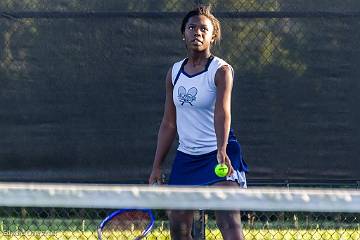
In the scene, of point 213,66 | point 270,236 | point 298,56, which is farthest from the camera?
point 270,236

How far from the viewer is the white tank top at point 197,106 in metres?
4.40

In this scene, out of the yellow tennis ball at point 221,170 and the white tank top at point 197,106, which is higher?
the white tank top at point 197,106

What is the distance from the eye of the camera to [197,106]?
4.41 metres

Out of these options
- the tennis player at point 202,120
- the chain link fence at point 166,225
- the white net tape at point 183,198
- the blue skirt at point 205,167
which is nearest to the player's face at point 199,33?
the tennis player at point 202,120

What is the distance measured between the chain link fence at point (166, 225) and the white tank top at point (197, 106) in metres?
1.98

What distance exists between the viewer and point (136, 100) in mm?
6148

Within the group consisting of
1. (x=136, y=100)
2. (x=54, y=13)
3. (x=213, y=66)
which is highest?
(x=54, y=13)

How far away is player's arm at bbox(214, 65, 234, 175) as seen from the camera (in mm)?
4301

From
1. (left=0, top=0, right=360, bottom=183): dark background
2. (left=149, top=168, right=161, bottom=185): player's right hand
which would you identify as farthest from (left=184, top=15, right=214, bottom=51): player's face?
(left=0, top=0, right=360, bottom=183): dark background

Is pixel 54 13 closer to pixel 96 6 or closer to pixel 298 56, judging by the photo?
pixel 96 6

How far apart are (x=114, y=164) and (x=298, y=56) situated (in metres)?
1.33

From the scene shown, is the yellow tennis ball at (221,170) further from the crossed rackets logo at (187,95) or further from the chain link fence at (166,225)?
the chain link fence at (166,225)

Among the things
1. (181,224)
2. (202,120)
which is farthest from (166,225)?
(202,120)

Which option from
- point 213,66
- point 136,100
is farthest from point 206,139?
point 136,100
